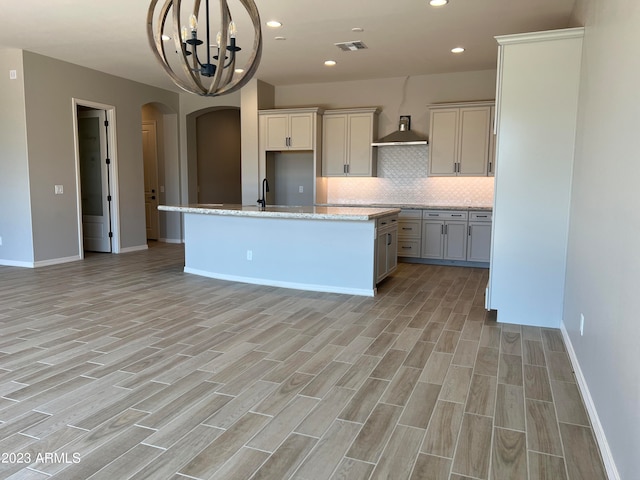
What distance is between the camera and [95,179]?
7797mm

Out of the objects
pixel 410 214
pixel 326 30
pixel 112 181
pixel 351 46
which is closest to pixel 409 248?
pixel 410 214

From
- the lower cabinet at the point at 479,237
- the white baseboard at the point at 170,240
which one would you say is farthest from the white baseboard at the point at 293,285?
the white baseboard at the point at 170,240

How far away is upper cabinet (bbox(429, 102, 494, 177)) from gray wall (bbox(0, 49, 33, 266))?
596 cm

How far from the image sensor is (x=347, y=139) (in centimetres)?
753

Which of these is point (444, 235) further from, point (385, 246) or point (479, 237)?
point (385, 246)

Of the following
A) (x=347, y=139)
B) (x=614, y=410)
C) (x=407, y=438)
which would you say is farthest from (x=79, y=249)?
(x=614, y=410)

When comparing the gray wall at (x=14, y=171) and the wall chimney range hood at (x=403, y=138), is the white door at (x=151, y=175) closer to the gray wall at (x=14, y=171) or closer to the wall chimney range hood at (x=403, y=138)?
the gray wall at (x=14, y=171)

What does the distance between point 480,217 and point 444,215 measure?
1.71 feet

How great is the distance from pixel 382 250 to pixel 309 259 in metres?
0.86

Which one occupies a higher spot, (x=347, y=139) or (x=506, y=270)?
(x=347, y=139)

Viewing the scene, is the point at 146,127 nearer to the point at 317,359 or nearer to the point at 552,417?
the point at 317,359

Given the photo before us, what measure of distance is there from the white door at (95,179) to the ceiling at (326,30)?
1024mm

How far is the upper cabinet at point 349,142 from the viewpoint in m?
7.39

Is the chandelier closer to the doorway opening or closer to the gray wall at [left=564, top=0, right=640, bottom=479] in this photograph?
the gray wall at [left=564, top=0, right=640, bottom=479]
